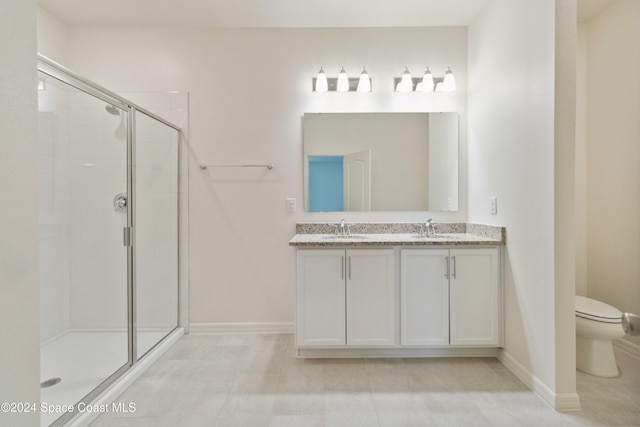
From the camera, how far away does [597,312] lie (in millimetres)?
1916

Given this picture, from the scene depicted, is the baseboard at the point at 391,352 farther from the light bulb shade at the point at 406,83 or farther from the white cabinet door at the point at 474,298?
the light bulb shade at the point at 406,83

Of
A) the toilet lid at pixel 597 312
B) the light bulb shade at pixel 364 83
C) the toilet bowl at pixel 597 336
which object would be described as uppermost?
the light bulb shade at pixel 364 83

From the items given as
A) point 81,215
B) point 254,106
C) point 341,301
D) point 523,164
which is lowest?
point 341,301

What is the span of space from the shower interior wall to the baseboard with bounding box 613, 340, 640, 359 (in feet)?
11.0

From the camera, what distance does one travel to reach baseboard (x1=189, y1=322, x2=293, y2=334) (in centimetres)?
271

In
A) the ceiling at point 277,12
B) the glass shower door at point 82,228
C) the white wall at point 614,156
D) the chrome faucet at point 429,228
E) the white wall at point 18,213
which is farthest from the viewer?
the chrome faucet at point 429,228

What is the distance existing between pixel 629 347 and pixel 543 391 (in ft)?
3.31

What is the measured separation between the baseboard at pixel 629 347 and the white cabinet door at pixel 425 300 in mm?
1260

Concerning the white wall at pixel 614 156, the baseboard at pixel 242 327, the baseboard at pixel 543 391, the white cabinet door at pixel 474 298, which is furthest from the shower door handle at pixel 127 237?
the white wall at pixel 614 156

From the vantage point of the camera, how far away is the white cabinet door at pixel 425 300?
7.13 feet

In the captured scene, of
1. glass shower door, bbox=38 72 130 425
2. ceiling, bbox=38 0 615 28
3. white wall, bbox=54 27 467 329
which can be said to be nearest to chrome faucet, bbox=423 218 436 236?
white wall, bbox=54 27 467 329

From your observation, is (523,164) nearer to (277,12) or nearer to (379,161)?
(379,161)

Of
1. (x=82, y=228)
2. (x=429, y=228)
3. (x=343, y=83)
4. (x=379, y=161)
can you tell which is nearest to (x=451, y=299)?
(x=429, y=228)

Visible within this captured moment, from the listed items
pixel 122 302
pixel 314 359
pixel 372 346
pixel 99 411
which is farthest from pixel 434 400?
pixel 122 302
